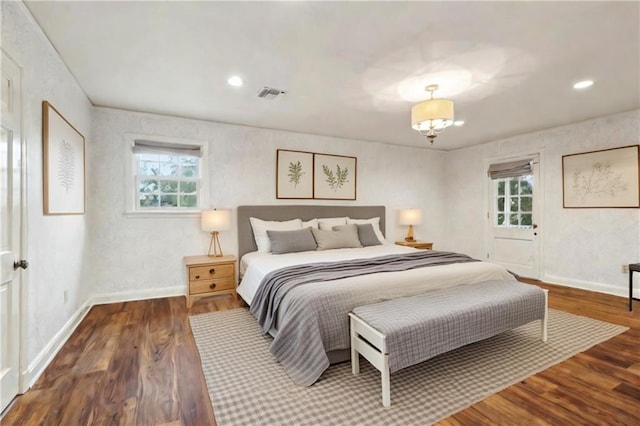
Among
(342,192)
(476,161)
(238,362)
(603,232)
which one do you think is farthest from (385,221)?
(238,362)

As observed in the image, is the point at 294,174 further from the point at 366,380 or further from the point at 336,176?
the point at 366,380

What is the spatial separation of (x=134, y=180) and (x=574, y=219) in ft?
19.9

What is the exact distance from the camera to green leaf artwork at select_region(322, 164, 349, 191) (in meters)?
4.96

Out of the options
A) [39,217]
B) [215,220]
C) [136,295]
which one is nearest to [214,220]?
[215,220]

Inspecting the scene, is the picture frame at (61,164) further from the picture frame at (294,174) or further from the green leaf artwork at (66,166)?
the picture frame at (294,174)

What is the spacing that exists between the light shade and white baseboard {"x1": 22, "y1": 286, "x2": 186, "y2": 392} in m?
3.52

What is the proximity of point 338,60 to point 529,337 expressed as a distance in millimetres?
2951

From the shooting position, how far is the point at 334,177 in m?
5.02

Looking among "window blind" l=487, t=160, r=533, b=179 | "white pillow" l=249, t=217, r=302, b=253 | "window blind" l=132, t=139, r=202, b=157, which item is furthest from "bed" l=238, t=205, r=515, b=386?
"window blind" l=487, t=160, r=533, b=179

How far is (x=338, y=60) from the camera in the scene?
2.45m

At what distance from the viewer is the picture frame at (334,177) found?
4.88 metres

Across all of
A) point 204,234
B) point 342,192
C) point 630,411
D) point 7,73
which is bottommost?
point 630,411

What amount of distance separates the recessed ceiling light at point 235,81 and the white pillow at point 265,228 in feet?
6.26

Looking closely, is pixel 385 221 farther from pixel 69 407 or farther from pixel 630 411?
pixel 69 407
